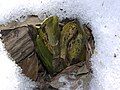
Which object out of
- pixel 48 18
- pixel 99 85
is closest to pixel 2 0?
pixel 48 18

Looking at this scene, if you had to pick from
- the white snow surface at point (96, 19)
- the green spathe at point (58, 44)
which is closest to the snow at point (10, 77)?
the white snow surface at point (96, 19)

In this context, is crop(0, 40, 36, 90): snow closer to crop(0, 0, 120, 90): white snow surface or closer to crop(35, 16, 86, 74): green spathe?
crop(0, 0, 120, 90): white snow surface

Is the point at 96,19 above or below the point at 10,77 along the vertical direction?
above

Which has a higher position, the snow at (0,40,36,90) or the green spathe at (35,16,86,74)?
the green spathe at (35,16,86,74)

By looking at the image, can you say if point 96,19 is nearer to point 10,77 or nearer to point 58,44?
point 58,44

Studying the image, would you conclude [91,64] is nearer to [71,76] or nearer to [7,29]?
[71,76]

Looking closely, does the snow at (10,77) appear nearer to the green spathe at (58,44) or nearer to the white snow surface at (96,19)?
the white snow surface at (96,19)

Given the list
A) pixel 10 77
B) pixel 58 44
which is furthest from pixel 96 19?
pixel 10 77

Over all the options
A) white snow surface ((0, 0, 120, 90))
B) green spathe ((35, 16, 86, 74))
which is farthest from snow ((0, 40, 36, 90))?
green spathe ((35, 16, 86, 74))
